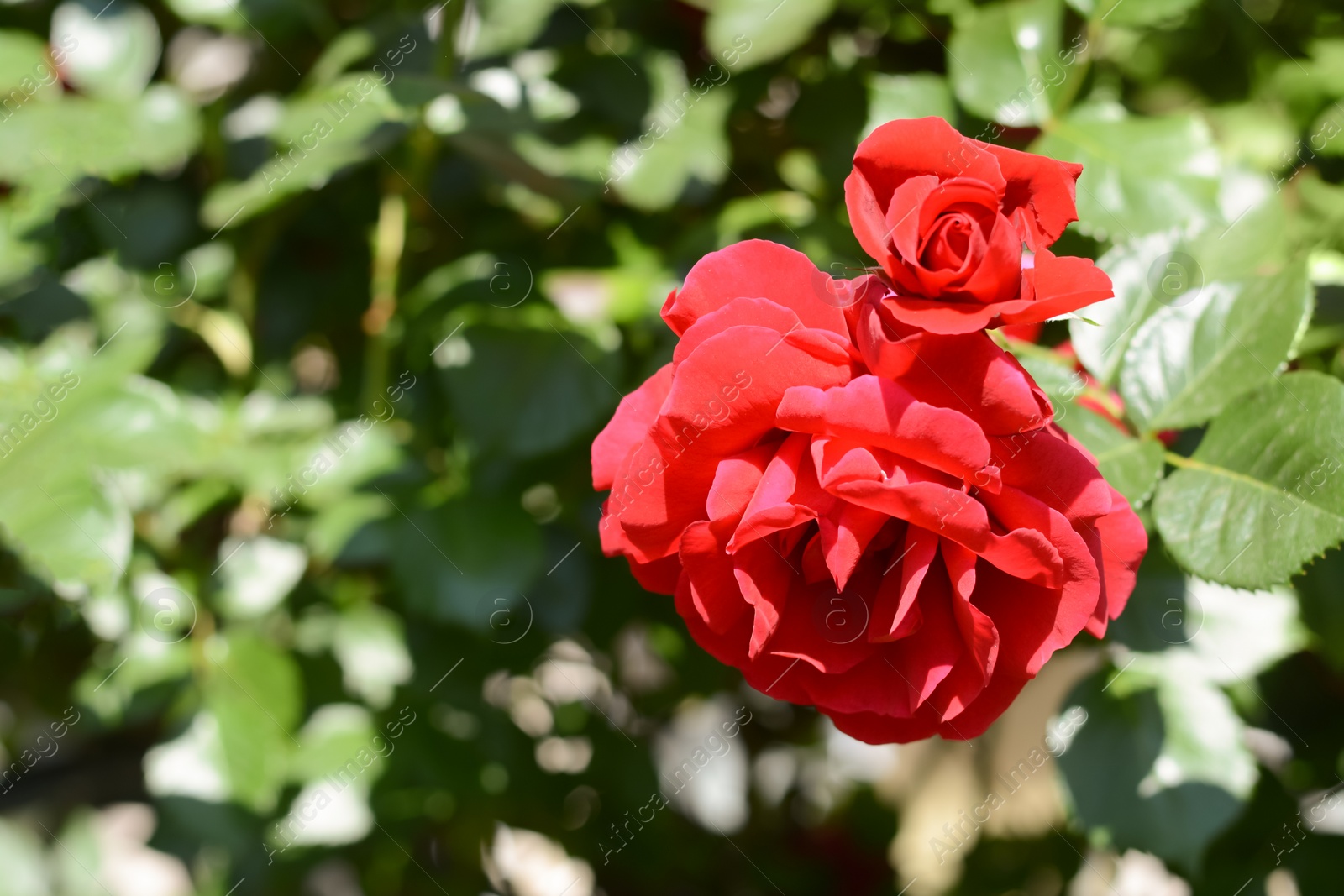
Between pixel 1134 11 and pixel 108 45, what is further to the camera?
pixel 108 45

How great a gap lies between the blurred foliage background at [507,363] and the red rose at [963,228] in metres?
0.17

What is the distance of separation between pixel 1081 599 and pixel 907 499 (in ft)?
0.33

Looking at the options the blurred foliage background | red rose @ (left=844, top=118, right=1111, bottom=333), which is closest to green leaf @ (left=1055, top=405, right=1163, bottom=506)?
the blurred foliage background

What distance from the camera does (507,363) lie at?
0.87 m

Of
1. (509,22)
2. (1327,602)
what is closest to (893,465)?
(1327,602)

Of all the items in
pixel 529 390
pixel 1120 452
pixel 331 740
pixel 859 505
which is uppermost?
pixel 859 505

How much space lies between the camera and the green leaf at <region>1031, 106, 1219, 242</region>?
0.69 metres

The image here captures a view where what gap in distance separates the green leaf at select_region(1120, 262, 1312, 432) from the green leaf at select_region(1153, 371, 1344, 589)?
0.07 feet

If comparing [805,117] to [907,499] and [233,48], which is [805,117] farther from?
[233,48]

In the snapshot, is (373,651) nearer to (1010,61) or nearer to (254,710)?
(254,710)

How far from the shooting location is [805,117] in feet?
2.78

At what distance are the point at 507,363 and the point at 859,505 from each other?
1.73ft

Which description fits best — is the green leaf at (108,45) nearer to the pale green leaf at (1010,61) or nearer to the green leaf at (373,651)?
the green leaf at (373,651)

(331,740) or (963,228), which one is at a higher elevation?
(963,228)
